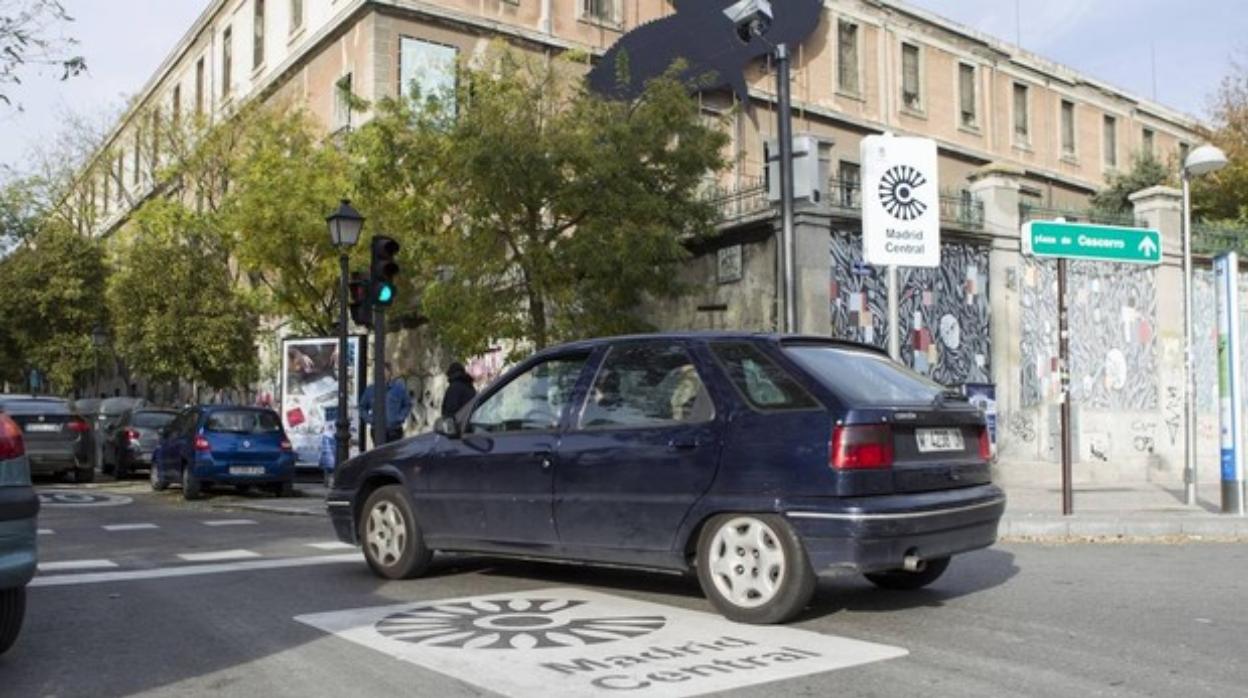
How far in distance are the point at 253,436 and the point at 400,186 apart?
469 cm

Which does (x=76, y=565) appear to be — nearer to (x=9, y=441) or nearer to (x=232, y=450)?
(x=9, y=441)

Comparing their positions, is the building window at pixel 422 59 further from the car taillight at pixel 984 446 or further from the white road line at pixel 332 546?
the car taillight at pixel 984 446

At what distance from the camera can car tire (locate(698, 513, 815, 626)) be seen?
224 inches

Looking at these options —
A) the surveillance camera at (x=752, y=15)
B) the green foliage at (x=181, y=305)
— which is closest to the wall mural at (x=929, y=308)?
the surveillance camera at (x=752, y=15)

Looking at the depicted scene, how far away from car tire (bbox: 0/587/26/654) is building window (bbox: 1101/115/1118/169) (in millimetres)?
44754

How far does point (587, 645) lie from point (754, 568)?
106cm

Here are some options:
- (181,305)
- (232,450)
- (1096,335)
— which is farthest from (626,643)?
(181,305)

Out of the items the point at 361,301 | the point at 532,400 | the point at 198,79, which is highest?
the point at 198,79

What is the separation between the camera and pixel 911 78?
36.6m

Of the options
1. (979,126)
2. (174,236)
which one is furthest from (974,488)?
(979,126)

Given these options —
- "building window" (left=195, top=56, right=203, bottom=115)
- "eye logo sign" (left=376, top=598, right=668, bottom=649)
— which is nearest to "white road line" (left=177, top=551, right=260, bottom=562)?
"eye logo sign" (left=376, top=598, right=668, bottom=649)

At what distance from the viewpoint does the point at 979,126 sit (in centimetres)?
3844

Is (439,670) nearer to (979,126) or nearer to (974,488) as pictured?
(974,488)

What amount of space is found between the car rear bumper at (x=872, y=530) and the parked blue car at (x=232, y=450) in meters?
13.1
